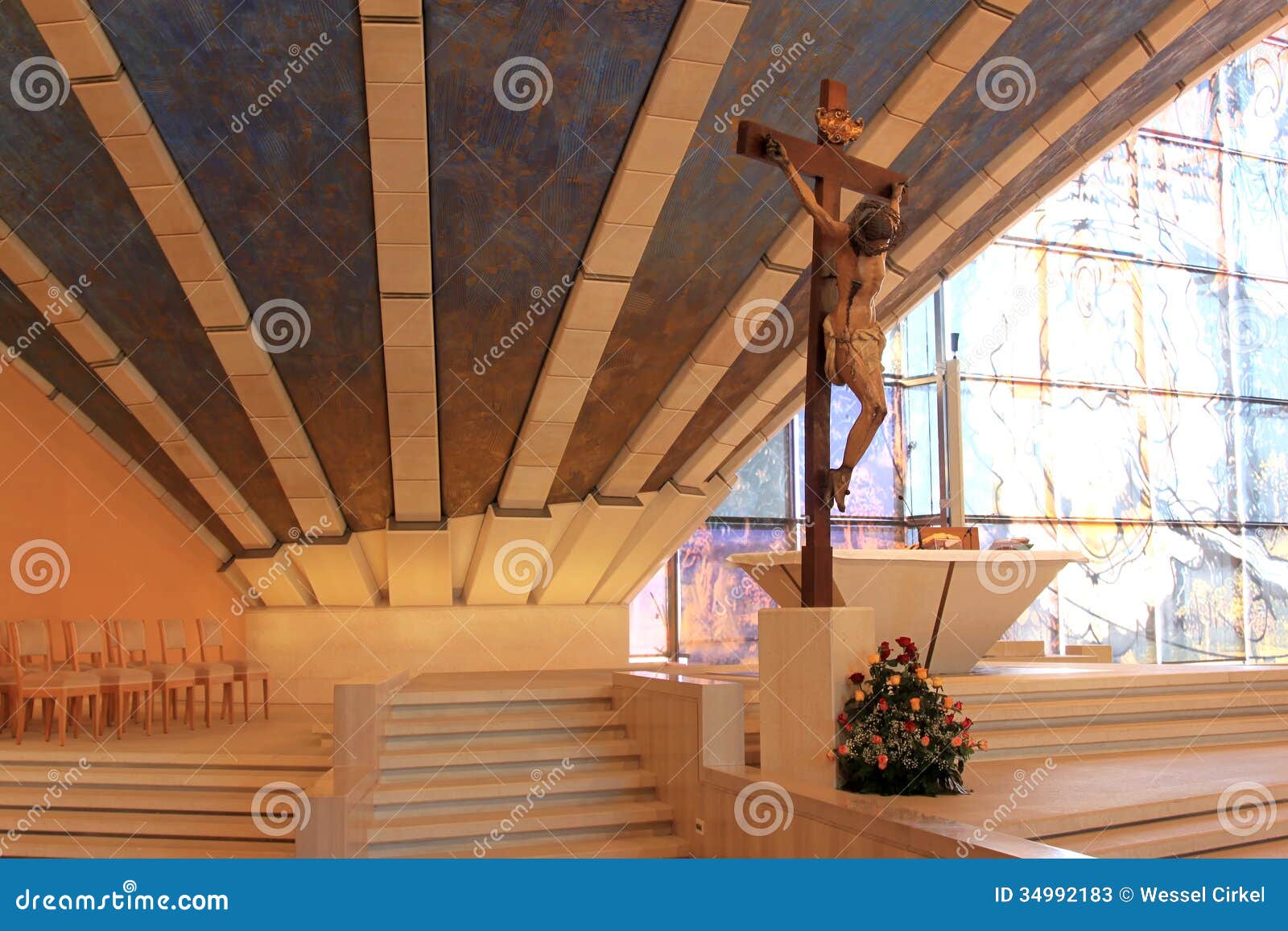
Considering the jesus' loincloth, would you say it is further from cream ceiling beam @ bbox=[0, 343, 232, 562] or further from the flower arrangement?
cream ceiling beam @ bbox=[0, 343, 232, 562]

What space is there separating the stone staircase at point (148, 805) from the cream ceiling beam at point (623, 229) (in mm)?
2954

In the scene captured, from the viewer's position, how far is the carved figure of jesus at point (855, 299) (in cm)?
447

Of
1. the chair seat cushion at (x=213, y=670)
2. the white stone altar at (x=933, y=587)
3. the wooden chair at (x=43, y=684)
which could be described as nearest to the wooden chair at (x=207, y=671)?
the chair seat cushion at (x=213, y=670)

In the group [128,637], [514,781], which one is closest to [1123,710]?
[514,781]

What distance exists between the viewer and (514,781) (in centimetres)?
550

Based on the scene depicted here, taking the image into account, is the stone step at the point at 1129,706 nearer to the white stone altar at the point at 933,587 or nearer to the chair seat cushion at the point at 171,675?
the white stone altar at the point at 933,587

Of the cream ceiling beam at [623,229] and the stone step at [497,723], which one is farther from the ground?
the cream ceiling beam at [623,229]

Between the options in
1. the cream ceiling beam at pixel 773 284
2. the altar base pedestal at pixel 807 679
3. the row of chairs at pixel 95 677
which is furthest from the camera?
the row of chairs at pixel 95 677

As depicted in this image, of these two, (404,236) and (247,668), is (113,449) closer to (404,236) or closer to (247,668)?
(247,668)

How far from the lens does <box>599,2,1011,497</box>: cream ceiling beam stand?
20.4 feet

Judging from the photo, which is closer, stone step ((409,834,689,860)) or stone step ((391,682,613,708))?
stone step ((409,834,689,860))

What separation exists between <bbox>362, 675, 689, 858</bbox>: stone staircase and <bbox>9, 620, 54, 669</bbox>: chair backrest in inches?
99.4

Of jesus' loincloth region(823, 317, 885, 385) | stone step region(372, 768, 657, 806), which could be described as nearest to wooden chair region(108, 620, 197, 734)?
stone step region(372, 768, 657, 806)

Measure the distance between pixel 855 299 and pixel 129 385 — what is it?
534 cm
